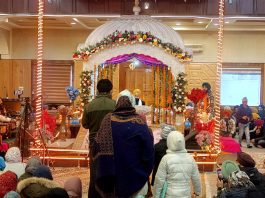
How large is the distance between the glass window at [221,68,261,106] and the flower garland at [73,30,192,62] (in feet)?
24.5

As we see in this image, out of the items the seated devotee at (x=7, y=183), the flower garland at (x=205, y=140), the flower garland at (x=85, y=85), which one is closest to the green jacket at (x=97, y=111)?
the seated devotee at (x=7, y=183)

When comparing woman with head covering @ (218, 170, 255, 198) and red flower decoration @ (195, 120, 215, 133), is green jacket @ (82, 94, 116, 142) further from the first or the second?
red flower decoration @ (195, 120, 215, 133)

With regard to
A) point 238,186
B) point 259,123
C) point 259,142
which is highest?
point 238,186

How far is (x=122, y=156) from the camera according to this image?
4.55 m

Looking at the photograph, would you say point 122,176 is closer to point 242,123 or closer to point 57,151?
point 57,151

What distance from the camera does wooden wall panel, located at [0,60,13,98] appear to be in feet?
58.2

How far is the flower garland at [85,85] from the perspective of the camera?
11.2m

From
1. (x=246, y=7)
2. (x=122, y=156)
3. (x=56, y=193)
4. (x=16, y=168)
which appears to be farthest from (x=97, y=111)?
(x=246, y=7)

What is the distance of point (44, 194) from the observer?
3.98 metres

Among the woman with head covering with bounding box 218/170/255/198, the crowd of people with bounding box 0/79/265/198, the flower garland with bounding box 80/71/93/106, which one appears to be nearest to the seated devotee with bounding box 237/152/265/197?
the crowd of people with bounding box 0/79/265/198

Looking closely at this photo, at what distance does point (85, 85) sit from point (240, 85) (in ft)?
27.5

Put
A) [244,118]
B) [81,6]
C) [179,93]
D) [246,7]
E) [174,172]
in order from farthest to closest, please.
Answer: [244,118] → [81,6] → [246,7] → [179,93] → [174,172]

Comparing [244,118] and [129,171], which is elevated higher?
[129,171]

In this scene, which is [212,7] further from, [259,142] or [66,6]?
[259,142]
